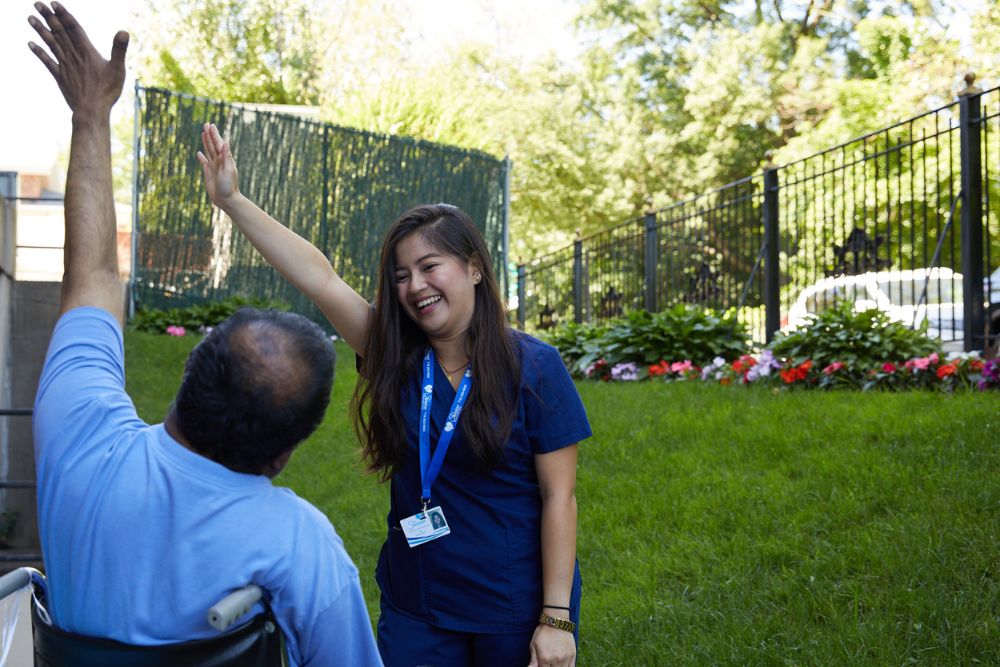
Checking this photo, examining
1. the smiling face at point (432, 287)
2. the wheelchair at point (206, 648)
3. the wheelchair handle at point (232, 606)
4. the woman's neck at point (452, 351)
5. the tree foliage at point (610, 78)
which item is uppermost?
the tree foliage at point (610, 78)

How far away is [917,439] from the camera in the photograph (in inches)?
214

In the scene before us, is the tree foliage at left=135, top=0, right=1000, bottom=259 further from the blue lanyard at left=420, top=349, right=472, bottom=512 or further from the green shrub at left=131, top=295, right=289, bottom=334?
the blue lanyard at left=420, top=349, right=472, bottom=512

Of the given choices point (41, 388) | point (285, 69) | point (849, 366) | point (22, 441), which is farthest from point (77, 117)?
point (285, 69)

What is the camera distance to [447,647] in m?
2.49

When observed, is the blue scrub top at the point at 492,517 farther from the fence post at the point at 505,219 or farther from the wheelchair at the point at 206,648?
the fence post at the point at 505,219

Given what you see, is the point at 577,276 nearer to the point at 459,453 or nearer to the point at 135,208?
the point at 135,208

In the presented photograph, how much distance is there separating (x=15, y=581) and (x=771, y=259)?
8925 mm

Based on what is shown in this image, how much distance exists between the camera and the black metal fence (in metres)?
7.59

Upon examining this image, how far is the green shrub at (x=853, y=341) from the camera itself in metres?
7.21

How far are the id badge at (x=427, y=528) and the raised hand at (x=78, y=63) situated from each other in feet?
3.88

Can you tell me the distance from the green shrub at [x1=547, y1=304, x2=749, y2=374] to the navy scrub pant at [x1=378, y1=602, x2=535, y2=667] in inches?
278

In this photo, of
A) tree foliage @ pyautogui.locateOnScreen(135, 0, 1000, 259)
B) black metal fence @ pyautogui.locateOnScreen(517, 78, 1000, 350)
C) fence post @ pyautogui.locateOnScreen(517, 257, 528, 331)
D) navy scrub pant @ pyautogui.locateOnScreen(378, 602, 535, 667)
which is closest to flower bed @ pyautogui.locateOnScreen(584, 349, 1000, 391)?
black metal fence @ pyautogui.locateOnScreen(517, 78, 1000, 350)

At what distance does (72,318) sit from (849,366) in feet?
20.6

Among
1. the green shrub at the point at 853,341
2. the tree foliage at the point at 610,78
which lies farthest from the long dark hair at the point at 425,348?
the tree foliage at the point at 610,78
